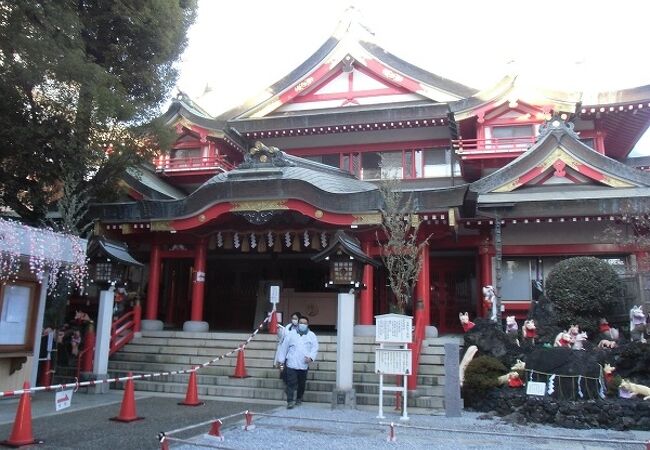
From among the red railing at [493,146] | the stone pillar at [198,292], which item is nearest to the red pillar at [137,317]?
the stone pillar at [198,292]

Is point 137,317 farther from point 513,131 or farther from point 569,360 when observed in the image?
point 513,131

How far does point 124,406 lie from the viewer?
9172 mm

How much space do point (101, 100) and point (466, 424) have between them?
966cm

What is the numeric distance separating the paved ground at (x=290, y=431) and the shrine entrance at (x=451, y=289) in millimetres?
8509

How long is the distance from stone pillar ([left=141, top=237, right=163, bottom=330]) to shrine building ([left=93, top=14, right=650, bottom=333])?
5 cm

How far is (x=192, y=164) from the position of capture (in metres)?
22.3

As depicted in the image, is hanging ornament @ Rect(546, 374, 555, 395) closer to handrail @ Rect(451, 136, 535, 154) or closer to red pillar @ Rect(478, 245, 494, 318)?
red pillar @ Rect(478, 245, 494, 318)

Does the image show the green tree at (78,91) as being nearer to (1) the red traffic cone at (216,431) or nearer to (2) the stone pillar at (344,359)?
(2) the stone pillar at (344,359)

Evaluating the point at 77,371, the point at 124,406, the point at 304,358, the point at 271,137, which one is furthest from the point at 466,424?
the point at 271,137

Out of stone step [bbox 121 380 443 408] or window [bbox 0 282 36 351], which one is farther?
stone step [bbox 121 380 443 408]

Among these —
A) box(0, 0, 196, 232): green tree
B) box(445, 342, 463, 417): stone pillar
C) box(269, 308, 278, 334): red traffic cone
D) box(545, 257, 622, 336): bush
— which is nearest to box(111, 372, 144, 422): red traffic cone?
box(445, 342, 463, 417): stone pillar

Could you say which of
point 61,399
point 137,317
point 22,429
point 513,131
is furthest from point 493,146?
point 22,429

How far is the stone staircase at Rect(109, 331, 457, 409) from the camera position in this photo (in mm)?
11731

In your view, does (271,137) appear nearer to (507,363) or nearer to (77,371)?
(77,371)
